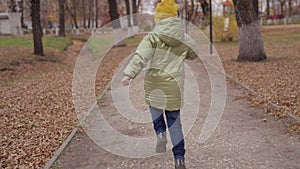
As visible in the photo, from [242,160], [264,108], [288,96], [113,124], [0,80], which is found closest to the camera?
[242,160]

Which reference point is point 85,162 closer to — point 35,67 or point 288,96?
point 288,96

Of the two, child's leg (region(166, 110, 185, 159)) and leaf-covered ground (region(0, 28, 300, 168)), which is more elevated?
child's leg (region(166, 110, 185, 159))

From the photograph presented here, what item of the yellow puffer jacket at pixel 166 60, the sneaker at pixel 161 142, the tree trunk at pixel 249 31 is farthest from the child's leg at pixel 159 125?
the tree trunk at pixel 249 31

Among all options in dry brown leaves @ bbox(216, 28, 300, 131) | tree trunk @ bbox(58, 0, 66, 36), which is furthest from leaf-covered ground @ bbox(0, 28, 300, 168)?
tree trunk @ bbox(58, 0, 66, 36)

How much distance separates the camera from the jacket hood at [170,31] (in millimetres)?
4664

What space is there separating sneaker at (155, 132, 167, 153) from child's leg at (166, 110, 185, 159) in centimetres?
40

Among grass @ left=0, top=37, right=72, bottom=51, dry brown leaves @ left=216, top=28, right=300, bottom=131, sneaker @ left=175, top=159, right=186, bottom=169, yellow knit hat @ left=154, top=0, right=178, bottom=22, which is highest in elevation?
yellow knit hat @ left=154, top=0, right=178, bottom=22

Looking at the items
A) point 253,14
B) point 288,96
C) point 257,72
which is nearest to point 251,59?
point 253,14

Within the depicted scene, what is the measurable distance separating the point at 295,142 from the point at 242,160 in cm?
113

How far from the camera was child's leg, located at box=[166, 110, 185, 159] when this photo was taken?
4.80m

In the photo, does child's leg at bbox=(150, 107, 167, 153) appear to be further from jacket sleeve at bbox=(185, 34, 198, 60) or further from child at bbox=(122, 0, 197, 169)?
jacket sleeve at bbox=(185, 34, 198, 60)

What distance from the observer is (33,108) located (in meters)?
9.50

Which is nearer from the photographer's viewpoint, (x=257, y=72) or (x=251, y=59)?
(x=257, y=72)

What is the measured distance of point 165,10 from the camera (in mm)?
4844
